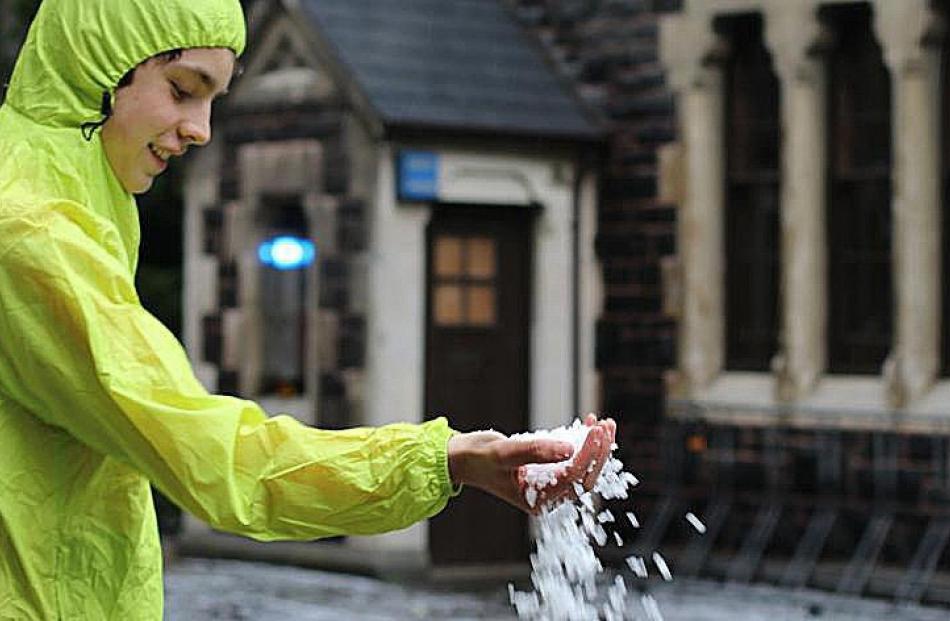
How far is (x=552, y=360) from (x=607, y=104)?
1.54 meters

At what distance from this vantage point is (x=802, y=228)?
39.3 feet

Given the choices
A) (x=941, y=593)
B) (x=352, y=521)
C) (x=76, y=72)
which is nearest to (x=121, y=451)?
(x=352, y=521)

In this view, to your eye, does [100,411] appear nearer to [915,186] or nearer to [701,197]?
[915,186]

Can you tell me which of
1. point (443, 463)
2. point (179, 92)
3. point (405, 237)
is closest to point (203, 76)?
point (179, 92)

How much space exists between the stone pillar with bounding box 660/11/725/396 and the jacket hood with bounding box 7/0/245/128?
33.0ft

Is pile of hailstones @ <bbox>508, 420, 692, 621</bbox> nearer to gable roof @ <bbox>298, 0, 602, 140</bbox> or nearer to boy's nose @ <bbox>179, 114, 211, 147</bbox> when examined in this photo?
boy's nose @ <bbox>179, 114, 211, 147</bbox>

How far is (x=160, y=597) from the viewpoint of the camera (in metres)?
2.76

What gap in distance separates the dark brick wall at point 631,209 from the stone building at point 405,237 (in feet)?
0.43

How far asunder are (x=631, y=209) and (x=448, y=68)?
1.35 meters

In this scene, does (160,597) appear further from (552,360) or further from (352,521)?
(552,360)

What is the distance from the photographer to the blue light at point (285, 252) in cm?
1319

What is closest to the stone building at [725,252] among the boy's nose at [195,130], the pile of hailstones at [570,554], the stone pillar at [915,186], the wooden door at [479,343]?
the stone pillar at [915,186]

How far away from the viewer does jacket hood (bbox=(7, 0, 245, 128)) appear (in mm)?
2510

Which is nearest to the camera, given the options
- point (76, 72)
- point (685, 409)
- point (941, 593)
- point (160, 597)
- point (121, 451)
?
point (121, 451)
